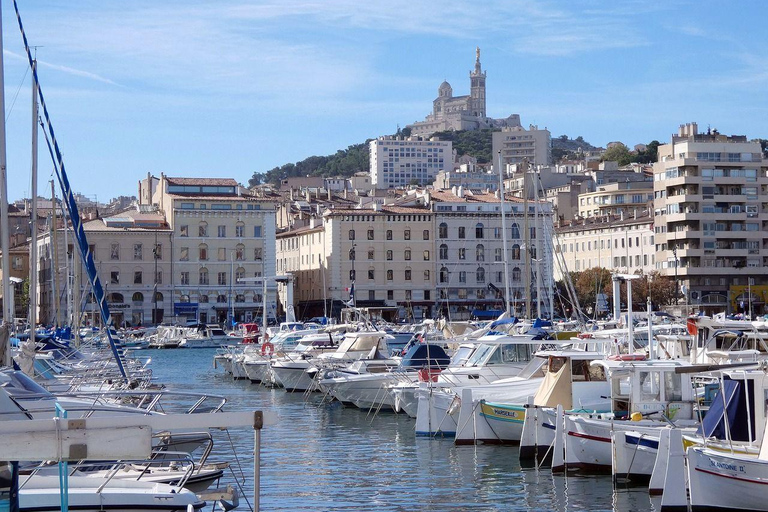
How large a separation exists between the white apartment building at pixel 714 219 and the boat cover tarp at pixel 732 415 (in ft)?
240

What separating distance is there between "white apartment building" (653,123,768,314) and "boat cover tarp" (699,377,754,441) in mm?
73176

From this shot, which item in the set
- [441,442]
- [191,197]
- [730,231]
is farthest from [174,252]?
[441,442]

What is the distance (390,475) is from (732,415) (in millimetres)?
6926

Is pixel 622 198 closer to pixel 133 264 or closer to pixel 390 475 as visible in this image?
pixel 133 264

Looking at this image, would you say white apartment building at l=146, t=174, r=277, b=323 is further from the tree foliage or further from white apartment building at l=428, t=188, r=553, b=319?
the tree foliage

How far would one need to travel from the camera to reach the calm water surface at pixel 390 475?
19828 mm

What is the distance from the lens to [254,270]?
104438 mm

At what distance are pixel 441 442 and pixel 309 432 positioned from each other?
16.0ft

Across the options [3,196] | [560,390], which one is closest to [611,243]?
[560,390]

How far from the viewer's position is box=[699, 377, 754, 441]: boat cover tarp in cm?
1838

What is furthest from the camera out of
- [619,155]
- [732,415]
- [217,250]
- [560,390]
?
[619,155]

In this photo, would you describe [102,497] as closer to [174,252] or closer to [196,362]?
[196,362]

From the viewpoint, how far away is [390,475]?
2328cm

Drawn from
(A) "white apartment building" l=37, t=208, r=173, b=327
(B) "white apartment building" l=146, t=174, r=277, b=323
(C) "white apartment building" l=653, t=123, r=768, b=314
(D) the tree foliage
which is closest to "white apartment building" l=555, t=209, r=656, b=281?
(C) "white apartment building" l=653, t=123, r=768, b=314
